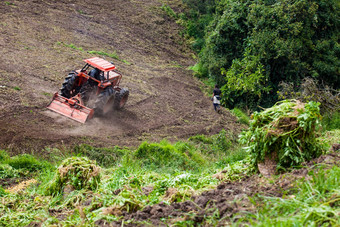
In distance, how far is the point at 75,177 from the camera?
656 centimetres

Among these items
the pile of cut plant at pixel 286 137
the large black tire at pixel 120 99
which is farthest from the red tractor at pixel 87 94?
the pile of cut plant at pixel 286 137

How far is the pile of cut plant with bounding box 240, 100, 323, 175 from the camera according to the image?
5.61m

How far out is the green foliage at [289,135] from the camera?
5603 millimetres

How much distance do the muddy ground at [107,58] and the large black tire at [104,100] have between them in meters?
0.37

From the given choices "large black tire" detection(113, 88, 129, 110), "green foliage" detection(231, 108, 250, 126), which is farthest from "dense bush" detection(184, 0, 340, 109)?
"large black tire" detection(113, 88, 129, 110)

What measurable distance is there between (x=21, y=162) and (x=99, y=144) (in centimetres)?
255

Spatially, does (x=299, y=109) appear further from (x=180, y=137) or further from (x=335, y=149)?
(x=180, y=137)

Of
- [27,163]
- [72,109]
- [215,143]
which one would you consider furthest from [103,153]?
[215,143]

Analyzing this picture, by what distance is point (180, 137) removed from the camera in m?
13.1

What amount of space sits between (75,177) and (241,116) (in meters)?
10.7

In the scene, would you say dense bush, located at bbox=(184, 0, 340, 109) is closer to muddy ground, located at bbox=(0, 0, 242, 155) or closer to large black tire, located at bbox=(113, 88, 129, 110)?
muddy ground, located at bbox=(0, 0, 242, 155)

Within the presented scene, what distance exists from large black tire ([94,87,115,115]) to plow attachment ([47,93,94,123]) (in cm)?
36

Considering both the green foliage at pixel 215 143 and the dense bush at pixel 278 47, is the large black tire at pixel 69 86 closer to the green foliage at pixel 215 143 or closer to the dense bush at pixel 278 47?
the green foliage at pixel 215 143

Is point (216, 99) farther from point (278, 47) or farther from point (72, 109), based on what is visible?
point (72, 109)
